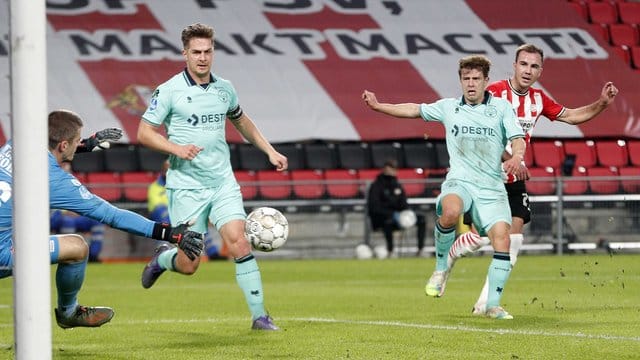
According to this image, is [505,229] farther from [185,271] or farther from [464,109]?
[185,271]

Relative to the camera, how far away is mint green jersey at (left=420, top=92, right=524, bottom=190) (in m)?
9.93

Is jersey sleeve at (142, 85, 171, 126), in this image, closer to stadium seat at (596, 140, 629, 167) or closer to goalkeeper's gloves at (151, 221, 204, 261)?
goalkeeper's gloves at (151, 221, 204, 261)

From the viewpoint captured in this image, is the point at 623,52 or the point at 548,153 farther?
the point at 623,52

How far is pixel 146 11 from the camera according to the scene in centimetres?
2633

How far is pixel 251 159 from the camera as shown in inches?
955

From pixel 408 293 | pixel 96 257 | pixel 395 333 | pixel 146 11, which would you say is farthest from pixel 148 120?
pixel 146 11

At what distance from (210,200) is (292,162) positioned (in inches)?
605

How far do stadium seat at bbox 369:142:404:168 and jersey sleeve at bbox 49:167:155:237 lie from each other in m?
17.4

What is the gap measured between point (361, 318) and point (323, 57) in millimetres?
16101

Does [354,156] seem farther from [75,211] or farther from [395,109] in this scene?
[75,211]

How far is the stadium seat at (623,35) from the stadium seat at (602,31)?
9cm

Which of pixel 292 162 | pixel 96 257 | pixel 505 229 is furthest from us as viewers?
pixel 292 162

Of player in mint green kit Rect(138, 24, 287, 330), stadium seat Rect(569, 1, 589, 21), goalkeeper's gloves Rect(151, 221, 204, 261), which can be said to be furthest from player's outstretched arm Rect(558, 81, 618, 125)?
stadium seat Rect(569, 1, 589, 21)

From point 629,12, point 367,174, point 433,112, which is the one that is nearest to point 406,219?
point 367,174
